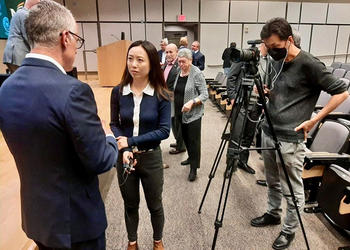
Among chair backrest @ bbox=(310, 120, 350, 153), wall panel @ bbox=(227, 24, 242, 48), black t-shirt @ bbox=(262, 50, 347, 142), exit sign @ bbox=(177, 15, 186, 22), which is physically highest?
exit sign @ bbox=(177, 15, 186, 22)

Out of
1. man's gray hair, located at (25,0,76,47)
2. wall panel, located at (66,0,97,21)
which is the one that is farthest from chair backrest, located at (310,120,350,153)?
wall panel, located at (66,0,97,21)

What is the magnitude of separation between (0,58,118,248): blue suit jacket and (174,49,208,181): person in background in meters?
1.78

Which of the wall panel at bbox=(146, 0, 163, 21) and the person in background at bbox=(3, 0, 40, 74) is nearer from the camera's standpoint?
the person in background at bbox=(3, 0, 40, 74)

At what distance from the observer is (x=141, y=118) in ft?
4.89

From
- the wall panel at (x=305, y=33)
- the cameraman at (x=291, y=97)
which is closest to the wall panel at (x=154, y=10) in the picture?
the wall panel at (x=305, y=33)

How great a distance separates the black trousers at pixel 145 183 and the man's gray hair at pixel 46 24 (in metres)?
0.88

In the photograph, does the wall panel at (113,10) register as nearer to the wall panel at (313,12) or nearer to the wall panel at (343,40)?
the wall panel at (313,12)

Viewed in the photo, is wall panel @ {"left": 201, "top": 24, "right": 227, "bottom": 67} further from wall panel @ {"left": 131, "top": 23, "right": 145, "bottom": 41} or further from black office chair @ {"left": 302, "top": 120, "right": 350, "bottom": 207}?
black office chair @ {"left": 302, "top": 120, "right": 350, "bottom": 207}

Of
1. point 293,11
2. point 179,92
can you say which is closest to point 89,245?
point 179,92

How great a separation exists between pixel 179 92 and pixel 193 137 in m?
0.53

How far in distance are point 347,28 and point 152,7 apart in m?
6.97

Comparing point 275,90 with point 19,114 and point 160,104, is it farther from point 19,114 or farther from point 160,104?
point 19,114

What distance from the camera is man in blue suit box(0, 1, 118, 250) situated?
75cm

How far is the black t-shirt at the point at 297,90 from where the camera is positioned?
59.6 inches
